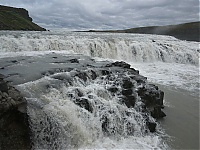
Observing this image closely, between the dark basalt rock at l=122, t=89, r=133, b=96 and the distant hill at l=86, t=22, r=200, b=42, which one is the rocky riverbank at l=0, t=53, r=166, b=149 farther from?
the distant hill at l=86, t=22, r=200, b=42

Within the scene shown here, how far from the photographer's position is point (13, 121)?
18.5 feet

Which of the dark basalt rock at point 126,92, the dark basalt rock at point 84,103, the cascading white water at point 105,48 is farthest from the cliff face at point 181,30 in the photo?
the dark basalt rock at point 84,103

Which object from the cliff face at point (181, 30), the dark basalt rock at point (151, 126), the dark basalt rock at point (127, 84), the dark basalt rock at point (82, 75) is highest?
the cliff face at point (181, 30)

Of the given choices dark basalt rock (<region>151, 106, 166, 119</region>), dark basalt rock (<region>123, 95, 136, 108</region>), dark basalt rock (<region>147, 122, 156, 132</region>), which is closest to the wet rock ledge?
dark basalt rock (<region>123, 95, 136, 108</region>)

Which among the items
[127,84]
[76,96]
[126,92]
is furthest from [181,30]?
[76,96]

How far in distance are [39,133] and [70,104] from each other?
1.55 metres

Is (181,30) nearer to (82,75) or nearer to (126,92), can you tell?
(126,92)

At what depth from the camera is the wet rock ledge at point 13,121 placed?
17.7 ft

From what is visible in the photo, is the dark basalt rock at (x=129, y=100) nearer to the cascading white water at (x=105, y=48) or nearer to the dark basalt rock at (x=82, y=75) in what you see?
the dark basalt rock at (x=82, y=75)

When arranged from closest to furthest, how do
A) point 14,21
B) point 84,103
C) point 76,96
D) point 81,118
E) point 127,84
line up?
1. point 81,118
2. point 84,103
3. point 76,96
4. point 127,84
5. point 14,21

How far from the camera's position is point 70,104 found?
24.0 feet

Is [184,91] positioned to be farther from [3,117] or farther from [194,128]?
[3,117]

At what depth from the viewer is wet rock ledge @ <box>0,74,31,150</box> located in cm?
541

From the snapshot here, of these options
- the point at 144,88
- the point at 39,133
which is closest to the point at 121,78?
the point at 144,88
